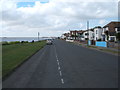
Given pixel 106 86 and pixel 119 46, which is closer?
pixel 106 86

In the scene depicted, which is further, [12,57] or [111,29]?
[111,29]

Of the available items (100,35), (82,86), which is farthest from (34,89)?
(100,35)

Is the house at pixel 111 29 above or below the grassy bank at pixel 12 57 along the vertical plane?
above

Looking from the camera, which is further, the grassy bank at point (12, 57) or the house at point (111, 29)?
the house at point (111, 29)

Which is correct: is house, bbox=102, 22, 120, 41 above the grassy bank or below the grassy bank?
above

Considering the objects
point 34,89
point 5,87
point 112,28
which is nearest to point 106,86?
point 34,89

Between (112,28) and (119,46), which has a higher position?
(112,28)

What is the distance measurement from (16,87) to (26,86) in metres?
0.48

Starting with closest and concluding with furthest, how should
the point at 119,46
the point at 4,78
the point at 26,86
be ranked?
the point at 26,86
the point at 4,78
the point at 119,46

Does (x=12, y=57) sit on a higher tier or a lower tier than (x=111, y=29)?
lower

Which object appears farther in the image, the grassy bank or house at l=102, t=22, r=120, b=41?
house at l=102, t=22, r=120, b=41

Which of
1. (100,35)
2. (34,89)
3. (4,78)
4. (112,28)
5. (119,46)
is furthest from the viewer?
Result: (100,35)

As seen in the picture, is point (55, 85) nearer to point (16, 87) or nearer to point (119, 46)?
point (16, 87)

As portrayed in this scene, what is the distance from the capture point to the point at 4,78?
38.0ft
